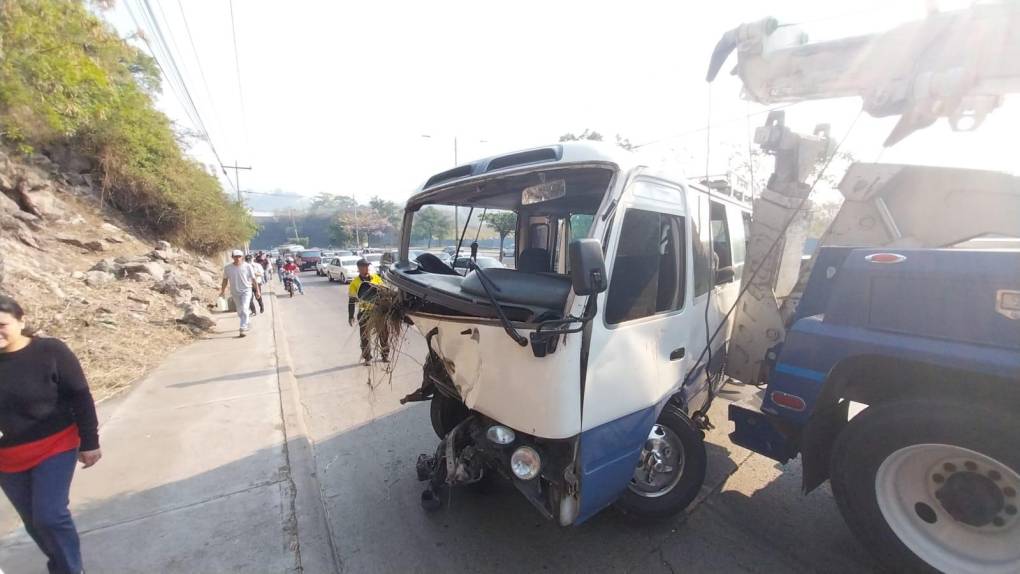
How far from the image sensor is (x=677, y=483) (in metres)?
2.84

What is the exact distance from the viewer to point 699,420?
3.54m

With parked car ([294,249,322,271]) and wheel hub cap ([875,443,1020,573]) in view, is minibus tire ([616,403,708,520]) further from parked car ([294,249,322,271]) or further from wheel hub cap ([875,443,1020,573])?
parked car ([294,249,322,271])

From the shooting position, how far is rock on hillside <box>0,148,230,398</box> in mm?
6242

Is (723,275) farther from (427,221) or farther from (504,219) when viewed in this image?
(427,221)

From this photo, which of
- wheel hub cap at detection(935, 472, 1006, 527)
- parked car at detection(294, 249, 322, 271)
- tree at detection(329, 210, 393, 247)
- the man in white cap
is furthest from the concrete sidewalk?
tree at detection(329, 210, 393, 247)

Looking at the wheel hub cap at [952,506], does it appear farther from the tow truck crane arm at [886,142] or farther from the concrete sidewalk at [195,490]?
the concrete sidewalk at [195,490]

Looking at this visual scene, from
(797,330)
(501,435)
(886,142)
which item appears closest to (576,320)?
(501,435)

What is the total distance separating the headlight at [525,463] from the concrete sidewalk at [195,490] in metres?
1.49

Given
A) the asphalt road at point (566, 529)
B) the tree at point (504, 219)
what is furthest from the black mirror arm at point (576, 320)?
the tree at point (504, 219)

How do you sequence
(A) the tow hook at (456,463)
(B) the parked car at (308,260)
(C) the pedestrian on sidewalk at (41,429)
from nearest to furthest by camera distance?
(C) the pedestrian on sidewalk at (41,429)
(A) the tow hook at (456,463)
(B) the parked car at (308,260)

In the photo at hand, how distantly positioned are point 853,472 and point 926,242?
1.84 metres

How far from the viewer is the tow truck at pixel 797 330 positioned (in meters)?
1.99

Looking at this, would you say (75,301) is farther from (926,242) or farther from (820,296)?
(926,242)

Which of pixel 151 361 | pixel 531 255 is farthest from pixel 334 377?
pixel 531 255
